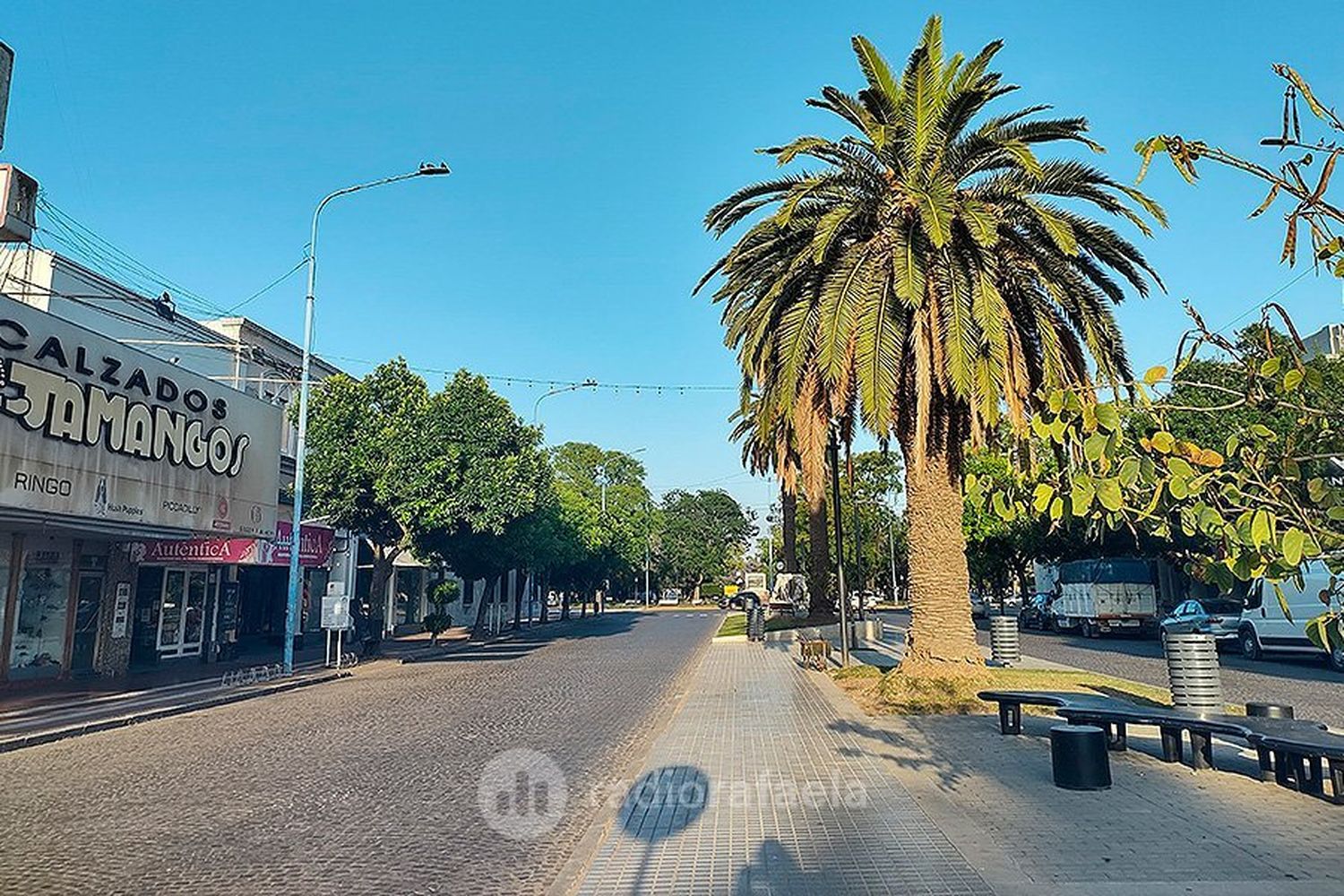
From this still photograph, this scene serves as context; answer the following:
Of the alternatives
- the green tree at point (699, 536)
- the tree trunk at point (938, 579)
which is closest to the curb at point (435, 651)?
the tree trunk at point (938, 579)

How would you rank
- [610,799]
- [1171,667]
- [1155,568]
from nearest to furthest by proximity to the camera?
1. [610,799]
2. [1171,667]
3. [1155,568]

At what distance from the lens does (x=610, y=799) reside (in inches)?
339

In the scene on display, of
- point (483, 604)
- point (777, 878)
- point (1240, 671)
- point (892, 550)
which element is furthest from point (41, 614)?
point (892, 550)

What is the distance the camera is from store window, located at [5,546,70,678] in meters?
18.4

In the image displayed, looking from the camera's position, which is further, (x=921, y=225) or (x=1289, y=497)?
(x=921, y=225)

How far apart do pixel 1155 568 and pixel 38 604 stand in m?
34.9

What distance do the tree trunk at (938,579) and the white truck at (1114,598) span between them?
67.6ft

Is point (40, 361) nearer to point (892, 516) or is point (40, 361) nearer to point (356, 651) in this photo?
point (356, 651)

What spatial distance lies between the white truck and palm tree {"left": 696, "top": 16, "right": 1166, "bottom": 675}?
20473mm

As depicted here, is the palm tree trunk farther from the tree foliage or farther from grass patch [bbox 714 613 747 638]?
the tree foliage

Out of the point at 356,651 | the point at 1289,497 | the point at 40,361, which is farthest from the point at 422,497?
the point at 1289,497

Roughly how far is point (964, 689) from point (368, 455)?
16.7m

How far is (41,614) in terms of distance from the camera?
747 inches

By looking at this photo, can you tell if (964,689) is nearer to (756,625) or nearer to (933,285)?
(933,285)
